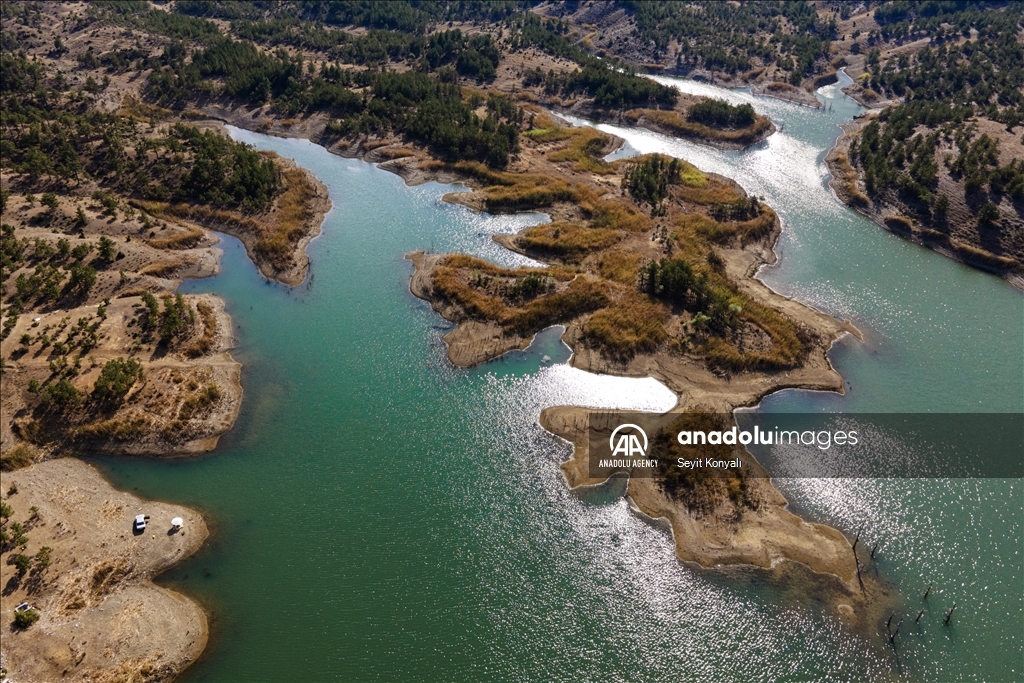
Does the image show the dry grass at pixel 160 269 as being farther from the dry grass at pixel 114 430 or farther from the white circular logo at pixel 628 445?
the white circular logo at pixel 628 445

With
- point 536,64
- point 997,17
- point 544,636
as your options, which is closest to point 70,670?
point 544,636

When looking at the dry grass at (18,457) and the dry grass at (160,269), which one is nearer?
the dry grass at (18,457)

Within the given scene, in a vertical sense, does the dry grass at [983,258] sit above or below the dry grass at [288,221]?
above

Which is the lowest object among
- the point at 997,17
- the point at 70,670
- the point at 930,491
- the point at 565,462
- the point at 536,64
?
the point at 70,670

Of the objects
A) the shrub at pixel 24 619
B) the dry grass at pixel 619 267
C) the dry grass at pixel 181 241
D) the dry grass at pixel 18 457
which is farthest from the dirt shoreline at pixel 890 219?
the dry grass at pixel 18 457

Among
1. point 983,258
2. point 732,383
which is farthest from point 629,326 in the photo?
point 983,258

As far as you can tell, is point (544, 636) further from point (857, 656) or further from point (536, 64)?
point (536, 64)

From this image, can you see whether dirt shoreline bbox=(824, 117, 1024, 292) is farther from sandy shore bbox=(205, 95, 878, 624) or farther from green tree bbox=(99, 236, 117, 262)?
green tree bbox=(99, 236, 117, 262)
